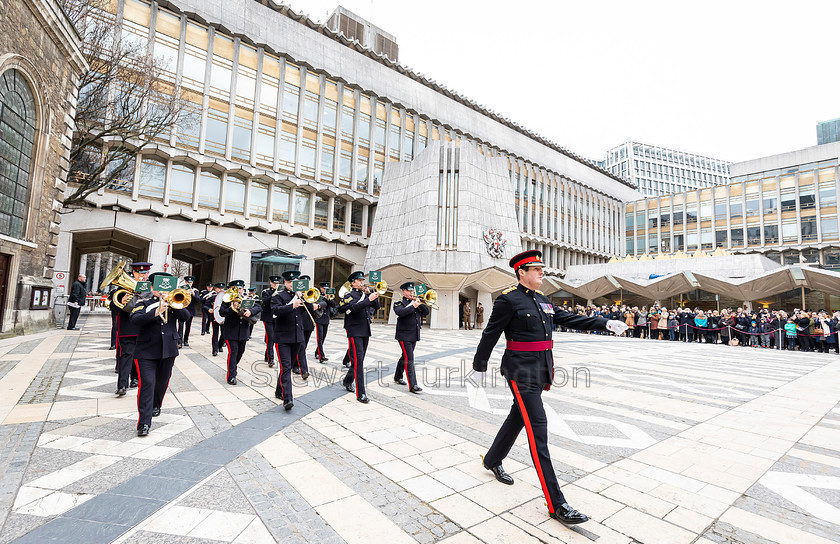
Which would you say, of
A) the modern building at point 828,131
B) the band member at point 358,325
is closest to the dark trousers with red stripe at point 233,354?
the band member at point 358,325

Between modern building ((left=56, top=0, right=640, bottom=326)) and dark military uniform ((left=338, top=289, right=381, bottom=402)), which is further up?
A: modern building ((left=56, top=0, right=640, bottom=326))

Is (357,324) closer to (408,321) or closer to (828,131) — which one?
(408,321)

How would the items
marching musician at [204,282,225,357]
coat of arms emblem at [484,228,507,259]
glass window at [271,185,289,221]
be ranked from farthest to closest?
glass window at [271,185,289,221] → coat of arms emblem at [484,228,507,259] → marching musician at [204,282,225,357]

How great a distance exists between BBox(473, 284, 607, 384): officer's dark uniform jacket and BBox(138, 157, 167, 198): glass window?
30358 millimetres

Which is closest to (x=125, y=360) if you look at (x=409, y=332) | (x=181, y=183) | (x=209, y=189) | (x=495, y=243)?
(x=409, y=332)

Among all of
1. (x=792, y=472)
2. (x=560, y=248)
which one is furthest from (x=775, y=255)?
(x=792, y=472)

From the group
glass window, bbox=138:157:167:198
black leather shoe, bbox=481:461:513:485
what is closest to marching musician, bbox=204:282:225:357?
black leather shoe, bbox=481:461:513:485

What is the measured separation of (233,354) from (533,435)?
7048 mm

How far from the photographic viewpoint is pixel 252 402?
21.6 ft

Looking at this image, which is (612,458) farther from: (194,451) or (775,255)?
(775,255)

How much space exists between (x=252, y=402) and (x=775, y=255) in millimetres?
64752

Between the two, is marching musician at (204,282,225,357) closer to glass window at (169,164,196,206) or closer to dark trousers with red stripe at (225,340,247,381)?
dark trousers with red stripe at (225,340,247,381)

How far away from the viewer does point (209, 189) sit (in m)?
29.2

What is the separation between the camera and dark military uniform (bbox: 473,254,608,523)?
11.2ft
